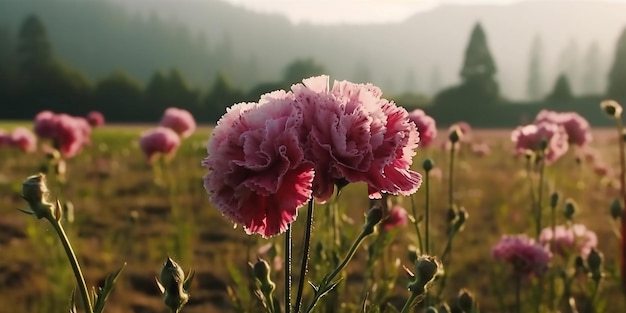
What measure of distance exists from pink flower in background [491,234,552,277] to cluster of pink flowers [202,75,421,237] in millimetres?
1300

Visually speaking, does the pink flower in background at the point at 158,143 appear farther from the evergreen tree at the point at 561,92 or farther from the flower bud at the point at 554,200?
the evergreen tree at the point at 561,92

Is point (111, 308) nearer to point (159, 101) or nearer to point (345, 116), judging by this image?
point (345, 116)

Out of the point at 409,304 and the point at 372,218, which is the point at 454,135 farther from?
the point at 409,304

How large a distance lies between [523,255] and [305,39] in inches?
5834

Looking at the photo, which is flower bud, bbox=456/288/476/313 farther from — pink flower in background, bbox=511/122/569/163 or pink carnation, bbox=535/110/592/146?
pink carnation, bbox=535/110/592/146

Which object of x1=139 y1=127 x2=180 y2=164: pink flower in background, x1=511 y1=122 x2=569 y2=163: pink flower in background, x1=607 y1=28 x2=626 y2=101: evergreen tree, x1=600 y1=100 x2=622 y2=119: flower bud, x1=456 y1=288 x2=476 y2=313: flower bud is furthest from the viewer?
x1=607 y1=28 x2=626 y2=101: evergreen tree

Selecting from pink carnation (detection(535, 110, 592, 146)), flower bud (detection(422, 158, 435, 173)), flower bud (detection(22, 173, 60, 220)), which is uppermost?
flower bud (detection(22, 173, 60, 220))

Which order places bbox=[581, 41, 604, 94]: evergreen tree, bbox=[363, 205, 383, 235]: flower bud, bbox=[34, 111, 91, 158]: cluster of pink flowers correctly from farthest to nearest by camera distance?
bbox=[581, 41, 604, 94]: evergreen tree
bbox=[34, 111, 91, 158]: cluster of pink flowers
bbox=[363, 205, 383, 235]: flower bud

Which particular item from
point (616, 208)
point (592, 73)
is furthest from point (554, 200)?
point (592, 73)

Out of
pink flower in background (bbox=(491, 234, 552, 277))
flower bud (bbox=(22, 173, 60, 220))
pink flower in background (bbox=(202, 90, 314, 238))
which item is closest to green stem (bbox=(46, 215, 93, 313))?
flower bud (bbox=(22, 173, 60, 220))

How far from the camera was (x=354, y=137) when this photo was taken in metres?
1.13

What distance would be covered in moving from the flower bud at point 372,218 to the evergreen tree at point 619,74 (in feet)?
148

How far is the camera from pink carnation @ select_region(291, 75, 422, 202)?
1104mm

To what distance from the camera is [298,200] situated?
110 cm
